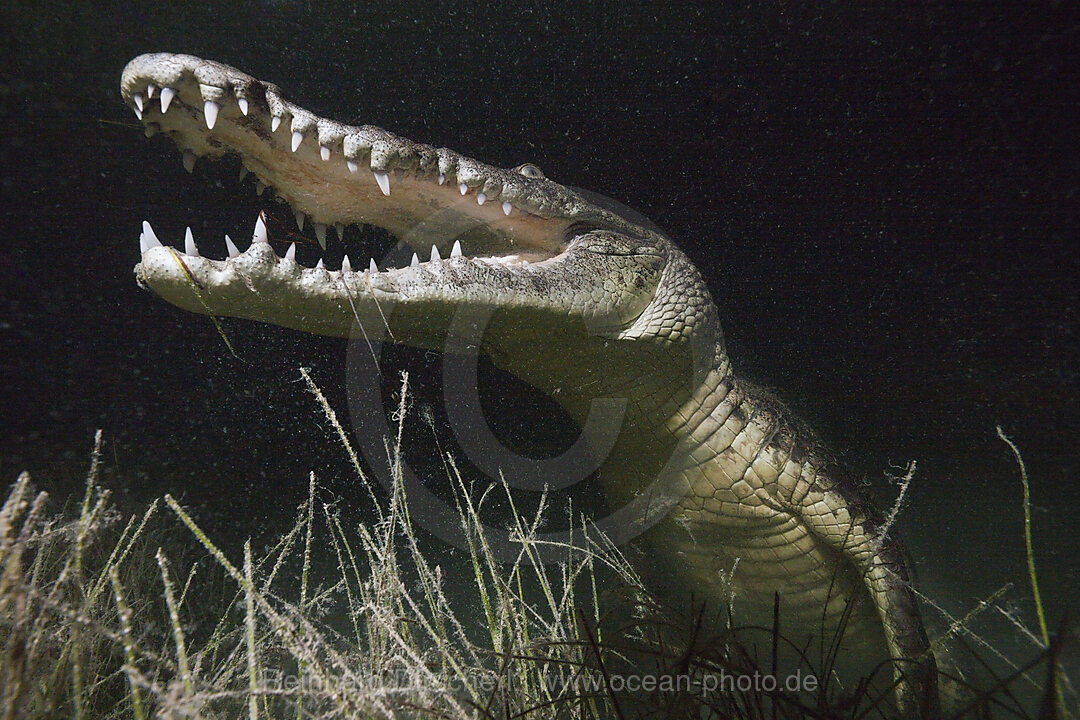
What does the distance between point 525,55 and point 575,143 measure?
1553 mm

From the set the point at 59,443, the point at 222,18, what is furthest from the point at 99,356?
the point at 222,18

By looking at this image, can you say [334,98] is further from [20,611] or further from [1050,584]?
[1050,584]

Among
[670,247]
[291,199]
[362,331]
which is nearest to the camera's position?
[362,331]

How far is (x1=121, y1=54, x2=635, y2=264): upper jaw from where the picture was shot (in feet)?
5.54

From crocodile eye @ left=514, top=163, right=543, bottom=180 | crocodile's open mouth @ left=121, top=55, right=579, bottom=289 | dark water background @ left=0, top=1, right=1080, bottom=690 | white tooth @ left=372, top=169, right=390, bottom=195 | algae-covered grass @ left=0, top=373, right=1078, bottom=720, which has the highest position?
dark water background @ left=0, top=1, right=1080, bottom=690

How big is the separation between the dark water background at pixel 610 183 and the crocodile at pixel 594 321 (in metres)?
2.64

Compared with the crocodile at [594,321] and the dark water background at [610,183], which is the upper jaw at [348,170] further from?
the dark water background at [610,183]

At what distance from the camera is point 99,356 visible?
7047 millimetres

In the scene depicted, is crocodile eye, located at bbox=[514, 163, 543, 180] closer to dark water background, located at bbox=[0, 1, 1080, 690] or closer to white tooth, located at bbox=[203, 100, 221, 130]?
white tooth, located at bbox=[203, 100, 221, 130]

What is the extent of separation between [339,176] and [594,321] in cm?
142

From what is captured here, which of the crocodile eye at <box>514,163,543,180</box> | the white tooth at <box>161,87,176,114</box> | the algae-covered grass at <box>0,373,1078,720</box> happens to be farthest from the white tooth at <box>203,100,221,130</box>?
the crocodile eye at <box>514,163,543,180</box>

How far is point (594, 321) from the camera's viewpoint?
229cm

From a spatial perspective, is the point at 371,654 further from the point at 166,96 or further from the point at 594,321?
the point at 166,96

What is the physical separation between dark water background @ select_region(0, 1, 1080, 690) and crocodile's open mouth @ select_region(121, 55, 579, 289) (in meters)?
2.63
